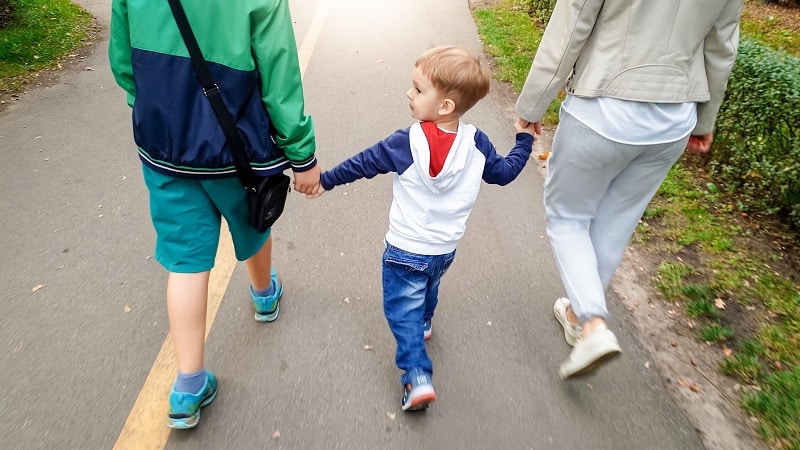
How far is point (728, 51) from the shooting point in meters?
2.09

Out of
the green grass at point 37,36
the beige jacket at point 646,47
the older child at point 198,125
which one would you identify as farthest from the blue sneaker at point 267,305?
the green grass at point 37,36

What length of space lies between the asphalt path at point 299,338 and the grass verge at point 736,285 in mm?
411

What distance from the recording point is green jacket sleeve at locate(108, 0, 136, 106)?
1724mm

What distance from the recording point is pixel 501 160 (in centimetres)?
221

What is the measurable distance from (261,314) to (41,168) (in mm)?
2559

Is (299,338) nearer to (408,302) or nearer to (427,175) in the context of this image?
(408,302)

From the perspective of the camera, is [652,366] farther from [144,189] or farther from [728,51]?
[144,189]

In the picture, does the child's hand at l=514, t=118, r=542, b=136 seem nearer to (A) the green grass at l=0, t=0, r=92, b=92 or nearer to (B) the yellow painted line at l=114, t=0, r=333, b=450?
(B) the yellow painted line at l=114, t=0, r=333, b=450

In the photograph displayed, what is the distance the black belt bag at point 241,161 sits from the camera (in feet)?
5.47

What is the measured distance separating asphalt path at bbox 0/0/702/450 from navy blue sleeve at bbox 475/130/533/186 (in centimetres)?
97

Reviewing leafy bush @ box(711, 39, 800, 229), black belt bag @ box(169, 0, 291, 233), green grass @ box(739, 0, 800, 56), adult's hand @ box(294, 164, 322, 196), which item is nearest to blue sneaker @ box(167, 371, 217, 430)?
black belt bag @ box(169, 0, 291, 233)

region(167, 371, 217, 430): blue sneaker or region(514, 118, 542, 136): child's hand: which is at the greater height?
region(514, 118, 542, 136): child's hand

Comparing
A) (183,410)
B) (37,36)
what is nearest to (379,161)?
(183,410)

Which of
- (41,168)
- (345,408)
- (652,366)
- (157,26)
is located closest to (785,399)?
(652,366)
